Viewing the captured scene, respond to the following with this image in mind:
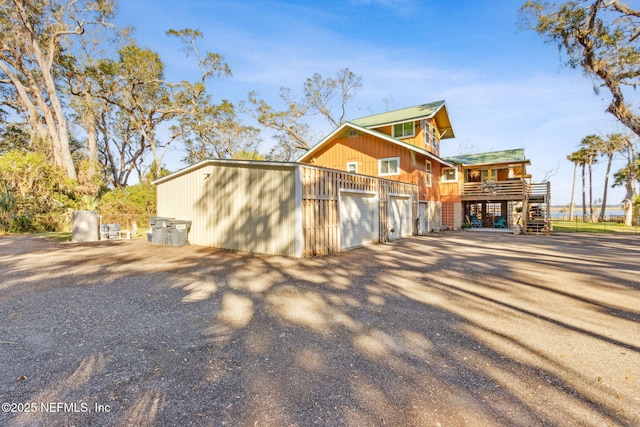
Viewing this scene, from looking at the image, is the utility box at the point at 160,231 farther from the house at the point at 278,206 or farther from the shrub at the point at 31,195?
the shrub at the point at 31,195

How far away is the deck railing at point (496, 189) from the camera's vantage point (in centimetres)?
1814

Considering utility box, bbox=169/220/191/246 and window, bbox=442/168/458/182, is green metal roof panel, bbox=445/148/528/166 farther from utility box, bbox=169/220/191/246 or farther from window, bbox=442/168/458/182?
utility box, bbox=169/220/191/246

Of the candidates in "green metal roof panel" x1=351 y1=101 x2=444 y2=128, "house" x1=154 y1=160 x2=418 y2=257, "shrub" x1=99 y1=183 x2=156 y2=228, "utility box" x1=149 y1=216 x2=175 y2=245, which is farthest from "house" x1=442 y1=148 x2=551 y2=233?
"shrub" x1=99 y1=183 x2=156 y2=228

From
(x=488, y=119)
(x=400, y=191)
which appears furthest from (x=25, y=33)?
(x=488, y=119)

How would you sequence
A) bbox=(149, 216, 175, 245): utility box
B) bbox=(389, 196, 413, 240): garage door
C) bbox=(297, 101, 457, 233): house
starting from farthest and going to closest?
1. bbox=(297, 101, 457, 233): house
2. bbox=(389, 196, 413, 240): garage door
3. bbox=(149, 216, 175, 245): utility box

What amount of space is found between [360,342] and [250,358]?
4.17 feet

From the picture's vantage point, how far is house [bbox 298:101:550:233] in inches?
684

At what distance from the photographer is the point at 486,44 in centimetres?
1438

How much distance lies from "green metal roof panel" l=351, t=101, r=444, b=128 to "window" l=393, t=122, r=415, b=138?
1.47 ft

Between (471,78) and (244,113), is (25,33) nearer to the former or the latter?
(244,113)

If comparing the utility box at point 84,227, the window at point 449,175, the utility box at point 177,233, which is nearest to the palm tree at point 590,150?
Result: the window at point 449,175

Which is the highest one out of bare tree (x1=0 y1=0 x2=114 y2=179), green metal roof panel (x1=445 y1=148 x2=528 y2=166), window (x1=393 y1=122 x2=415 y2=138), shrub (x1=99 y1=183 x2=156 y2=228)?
bare tree (x1=0 y1=0 x2=114 y2=179)

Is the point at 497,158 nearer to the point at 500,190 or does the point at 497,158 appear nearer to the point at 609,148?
the point at 500,190

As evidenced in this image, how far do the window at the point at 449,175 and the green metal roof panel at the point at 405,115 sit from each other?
4878 millimetres
